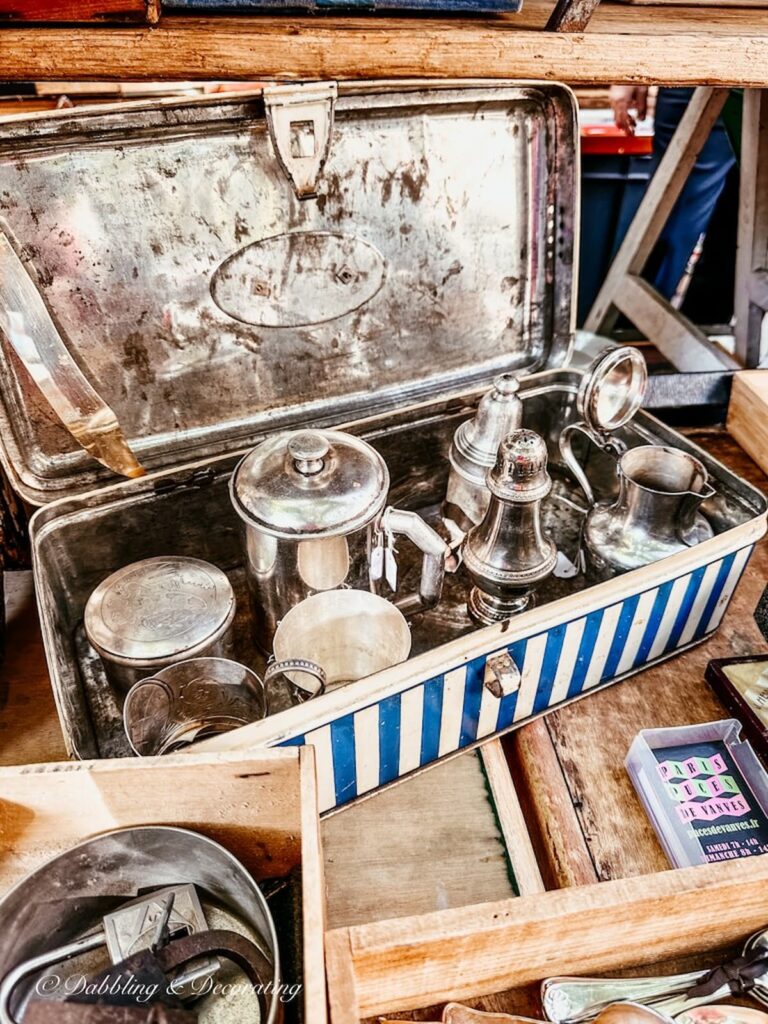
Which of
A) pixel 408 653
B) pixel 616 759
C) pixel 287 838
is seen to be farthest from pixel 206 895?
pixel 616 759

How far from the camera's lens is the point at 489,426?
137cm

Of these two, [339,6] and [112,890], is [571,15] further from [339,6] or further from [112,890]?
[112,890]

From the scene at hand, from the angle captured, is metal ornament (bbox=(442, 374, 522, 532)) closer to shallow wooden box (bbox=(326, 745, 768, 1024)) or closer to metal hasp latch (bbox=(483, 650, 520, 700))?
metal hasp latch (bbox=(483, 650, 520, 700))

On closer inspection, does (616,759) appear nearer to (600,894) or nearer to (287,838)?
(600,894)

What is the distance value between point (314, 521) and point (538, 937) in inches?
24.2

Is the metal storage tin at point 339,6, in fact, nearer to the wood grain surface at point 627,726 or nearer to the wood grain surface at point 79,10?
the wood grain surface at point 79,10

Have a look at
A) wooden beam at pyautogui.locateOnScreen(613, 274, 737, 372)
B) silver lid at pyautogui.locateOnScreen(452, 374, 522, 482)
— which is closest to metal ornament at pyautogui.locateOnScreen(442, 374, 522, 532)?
silver lid at pyautogui.locateOnScreen(452, 374, 522, 482)

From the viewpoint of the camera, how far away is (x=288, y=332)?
1.40 metres

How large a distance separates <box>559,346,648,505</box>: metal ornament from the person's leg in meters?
1.93

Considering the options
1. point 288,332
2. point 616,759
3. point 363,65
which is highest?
point 363,65

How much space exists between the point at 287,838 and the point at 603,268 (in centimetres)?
344

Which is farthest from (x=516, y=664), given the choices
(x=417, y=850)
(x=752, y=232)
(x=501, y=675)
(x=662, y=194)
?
(x=662, y=194)

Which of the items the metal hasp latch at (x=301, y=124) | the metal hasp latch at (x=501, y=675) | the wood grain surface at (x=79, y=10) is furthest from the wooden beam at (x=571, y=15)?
the metal hasp latch at (x=501, y=675)

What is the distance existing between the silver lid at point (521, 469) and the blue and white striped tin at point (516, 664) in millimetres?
176
